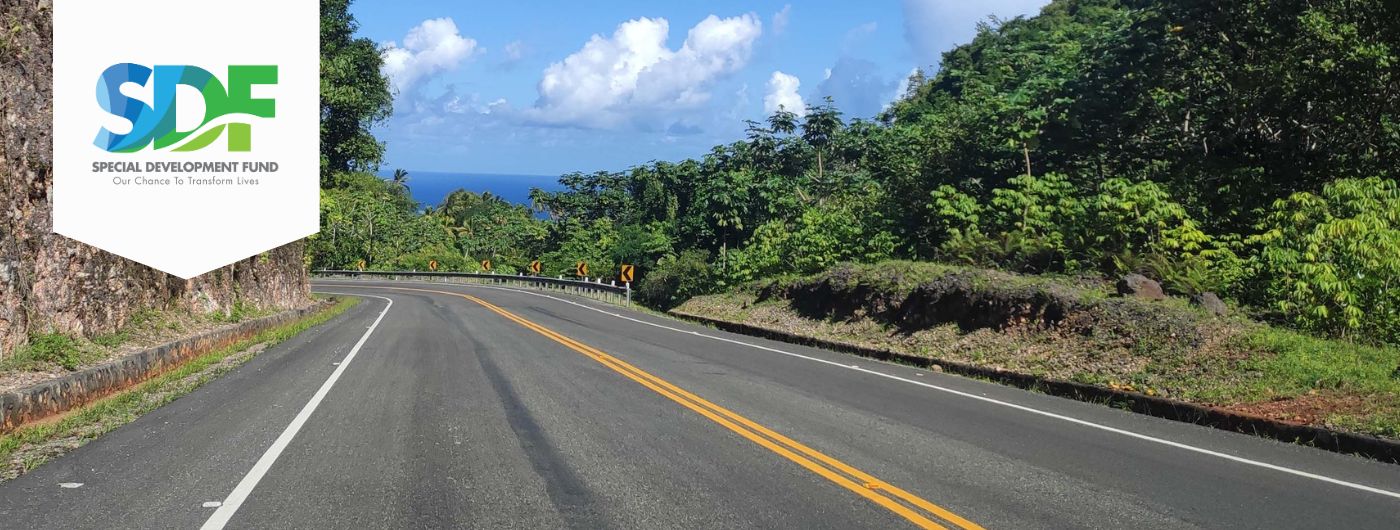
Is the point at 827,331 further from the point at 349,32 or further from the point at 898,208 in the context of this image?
the point at 349,32

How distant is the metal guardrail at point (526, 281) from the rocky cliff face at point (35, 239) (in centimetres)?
3240

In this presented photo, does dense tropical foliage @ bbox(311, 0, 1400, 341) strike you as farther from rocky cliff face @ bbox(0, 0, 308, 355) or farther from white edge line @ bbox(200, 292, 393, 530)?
rocky cliff face @ bbox(0, 0, 308, 355)

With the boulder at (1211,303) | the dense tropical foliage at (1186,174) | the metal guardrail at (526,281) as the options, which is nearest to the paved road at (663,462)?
the boulder at (1211,303)

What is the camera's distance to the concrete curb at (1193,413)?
381 inches

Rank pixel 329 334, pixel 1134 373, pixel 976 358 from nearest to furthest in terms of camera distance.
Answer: pixel 1134 373 < pixel 976 358 < pixel 329 334

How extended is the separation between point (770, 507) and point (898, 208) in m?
24.9

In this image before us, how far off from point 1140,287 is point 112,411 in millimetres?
15652

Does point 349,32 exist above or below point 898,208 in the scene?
above

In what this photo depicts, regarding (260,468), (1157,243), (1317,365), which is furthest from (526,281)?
(260,468)

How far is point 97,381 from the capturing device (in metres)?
12.3

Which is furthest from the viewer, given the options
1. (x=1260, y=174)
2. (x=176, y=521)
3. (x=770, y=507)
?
(x=1260, y=174)

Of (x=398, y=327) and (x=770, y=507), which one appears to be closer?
(x=770, y=507)

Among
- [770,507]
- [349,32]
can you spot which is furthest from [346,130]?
[770,507]

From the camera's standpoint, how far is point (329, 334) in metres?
23.1
